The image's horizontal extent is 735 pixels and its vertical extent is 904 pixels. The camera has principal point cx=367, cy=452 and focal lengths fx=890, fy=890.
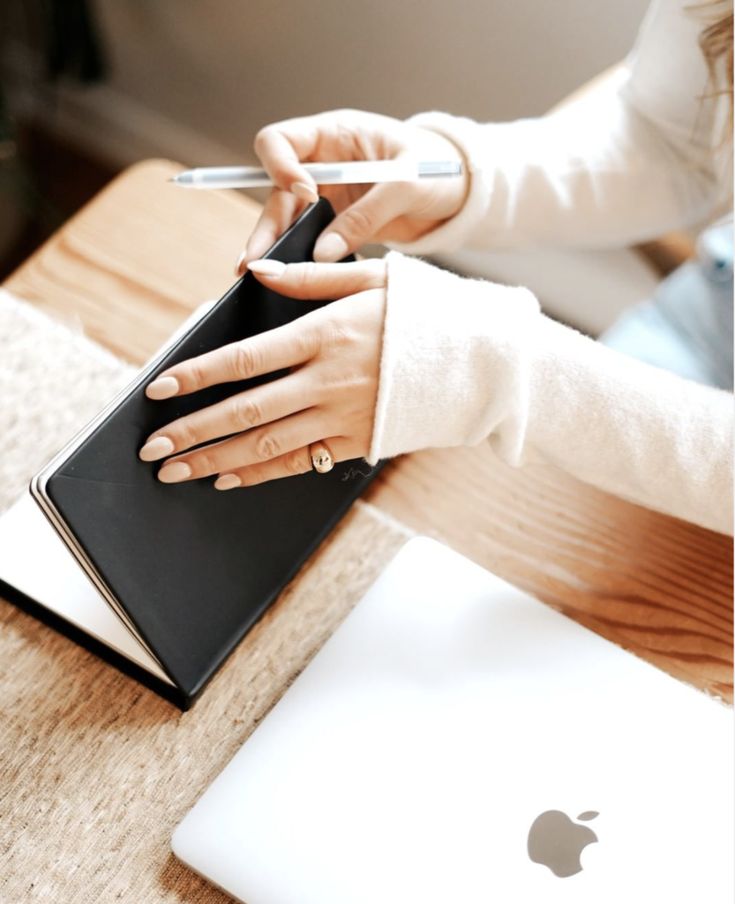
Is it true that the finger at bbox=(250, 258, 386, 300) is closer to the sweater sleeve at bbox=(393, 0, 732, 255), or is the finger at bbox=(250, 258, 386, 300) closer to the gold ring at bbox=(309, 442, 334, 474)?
the gold ring at bbox=(309, 442, 334, 474)

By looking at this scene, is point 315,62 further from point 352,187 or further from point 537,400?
point 537,400

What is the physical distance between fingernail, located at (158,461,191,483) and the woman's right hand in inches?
6.2

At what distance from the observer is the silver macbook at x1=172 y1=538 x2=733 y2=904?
513 millimetres

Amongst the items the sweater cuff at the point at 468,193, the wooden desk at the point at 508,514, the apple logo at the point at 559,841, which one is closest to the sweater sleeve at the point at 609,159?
the sweater cuff at the point at 468,193

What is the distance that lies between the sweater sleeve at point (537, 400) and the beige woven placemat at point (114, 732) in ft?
0.44

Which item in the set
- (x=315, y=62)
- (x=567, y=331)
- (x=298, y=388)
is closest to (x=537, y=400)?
→ (x=567, y=331)

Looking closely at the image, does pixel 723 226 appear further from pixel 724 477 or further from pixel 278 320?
pixel 278 320

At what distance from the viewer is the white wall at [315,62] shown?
129cm

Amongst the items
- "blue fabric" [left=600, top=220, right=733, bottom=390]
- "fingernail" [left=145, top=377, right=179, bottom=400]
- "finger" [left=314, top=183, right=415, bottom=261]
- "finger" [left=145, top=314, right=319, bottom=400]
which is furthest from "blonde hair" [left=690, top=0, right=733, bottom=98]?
"fingernail" [left=145, top=377, right=179, bottom=400]

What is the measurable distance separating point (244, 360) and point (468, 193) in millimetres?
326

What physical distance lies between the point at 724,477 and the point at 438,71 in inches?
39.4

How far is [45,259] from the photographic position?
82cm

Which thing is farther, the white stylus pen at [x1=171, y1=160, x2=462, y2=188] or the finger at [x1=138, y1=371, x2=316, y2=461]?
the white stylus pen at [x1=171, y1=160, x2=462, y2=188]

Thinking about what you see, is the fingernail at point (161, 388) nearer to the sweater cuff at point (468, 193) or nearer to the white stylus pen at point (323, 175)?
the white stylus pen at point (323, 175)
